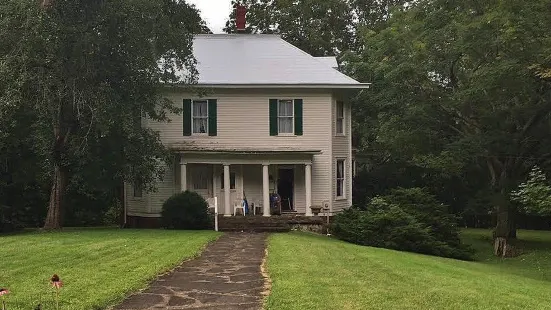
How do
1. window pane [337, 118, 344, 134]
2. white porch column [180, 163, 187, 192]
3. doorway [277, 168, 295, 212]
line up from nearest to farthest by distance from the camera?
white porch column [180, 163, 187, 192] < doorway [277, 168, 295, 212] < window pane [337, 118, 344, 134]

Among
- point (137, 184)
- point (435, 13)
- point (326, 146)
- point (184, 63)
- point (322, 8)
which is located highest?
point (322, 8)

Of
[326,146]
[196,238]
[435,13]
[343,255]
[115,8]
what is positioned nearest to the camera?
[343,255]

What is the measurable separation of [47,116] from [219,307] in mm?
13292

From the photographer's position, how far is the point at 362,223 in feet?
68.2

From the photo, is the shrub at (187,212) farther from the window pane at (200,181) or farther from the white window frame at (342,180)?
the white window frame at (342,180)

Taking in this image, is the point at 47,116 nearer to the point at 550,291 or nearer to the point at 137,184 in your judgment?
the point at 137,184

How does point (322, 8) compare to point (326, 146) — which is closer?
point (326, 146)

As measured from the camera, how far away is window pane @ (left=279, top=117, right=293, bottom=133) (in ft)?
82.7

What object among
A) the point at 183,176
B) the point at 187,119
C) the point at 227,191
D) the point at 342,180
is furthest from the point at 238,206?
the point at 342,180

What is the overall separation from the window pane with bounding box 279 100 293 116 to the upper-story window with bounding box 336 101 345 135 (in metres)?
2.22

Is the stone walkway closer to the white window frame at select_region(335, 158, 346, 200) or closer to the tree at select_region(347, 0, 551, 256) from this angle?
the tree at select_region(347, 0, 551, 256)

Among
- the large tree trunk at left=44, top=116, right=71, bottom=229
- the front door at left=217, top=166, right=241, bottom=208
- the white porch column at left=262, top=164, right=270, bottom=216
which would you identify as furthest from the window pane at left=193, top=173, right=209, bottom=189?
the large tree trunk at left=44, top=116, right=71, bottom=229

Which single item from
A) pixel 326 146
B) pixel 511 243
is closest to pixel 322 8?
pixel 326 146

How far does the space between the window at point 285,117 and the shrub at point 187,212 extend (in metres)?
5.06
